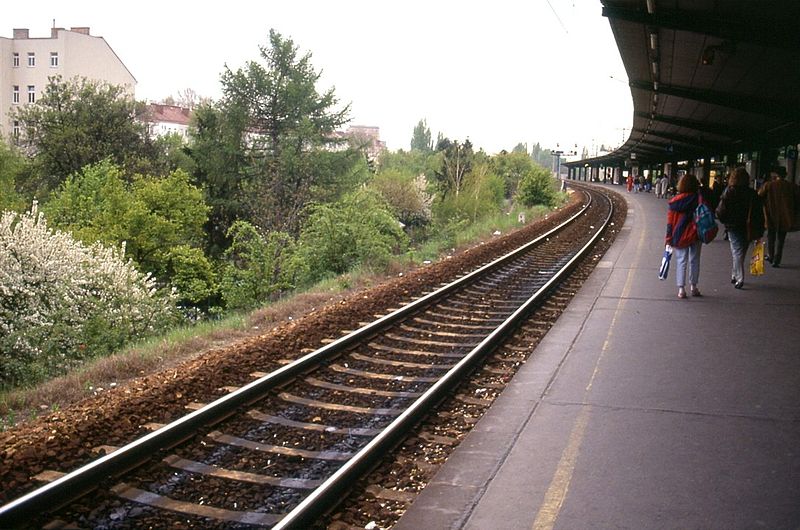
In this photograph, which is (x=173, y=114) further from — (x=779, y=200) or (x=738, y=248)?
(x=738, y=248)

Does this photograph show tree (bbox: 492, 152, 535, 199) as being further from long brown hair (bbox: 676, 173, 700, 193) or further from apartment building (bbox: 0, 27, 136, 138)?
long brown hair (bbox: 676, 173, 700, 193)

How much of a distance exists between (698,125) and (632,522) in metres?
33.8

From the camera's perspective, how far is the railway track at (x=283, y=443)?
4434 mm

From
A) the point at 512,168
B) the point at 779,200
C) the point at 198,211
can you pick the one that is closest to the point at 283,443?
the point at 779,200


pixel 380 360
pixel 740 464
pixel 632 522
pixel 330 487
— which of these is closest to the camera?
pixel 632 522

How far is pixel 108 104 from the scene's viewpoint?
46.5m

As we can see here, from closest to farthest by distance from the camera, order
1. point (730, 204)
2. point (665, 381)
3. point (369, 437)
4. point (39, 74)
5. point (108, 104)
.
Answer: point (369, 437), point (665, 381), point (730, 204), point (108, 104), point (39, 74)

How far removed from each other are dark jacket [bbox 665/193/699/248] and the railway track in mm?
2809

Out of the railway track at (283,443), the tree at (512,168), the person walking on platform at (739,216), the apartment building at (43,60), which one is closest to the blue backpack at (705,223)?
the person walking on platform at (739,216)

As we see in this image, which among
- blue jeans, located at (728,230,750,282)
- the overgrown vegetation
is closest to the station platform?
blue jeans, located at (728,230,750,282)

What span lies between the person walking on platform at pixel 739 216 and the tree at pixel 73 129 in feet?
128

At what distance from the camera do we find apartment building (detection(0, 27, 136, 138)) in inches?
2445

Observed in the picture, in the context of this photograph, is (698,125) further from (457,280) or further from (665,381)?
(665,381)

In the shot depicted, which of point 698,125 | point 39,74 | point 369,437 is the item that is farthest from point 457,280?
point 39,74
